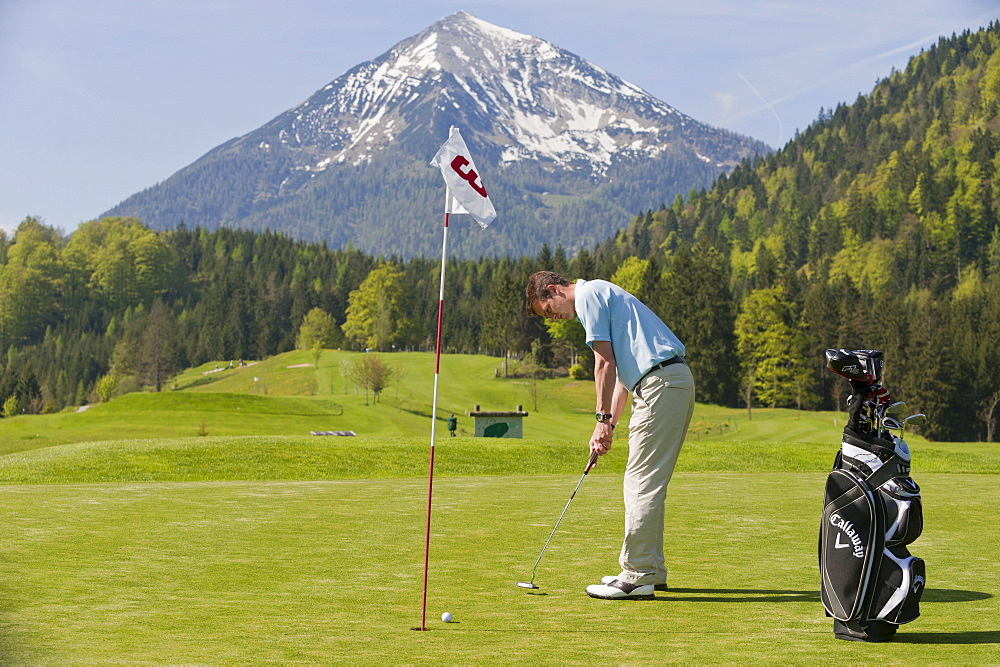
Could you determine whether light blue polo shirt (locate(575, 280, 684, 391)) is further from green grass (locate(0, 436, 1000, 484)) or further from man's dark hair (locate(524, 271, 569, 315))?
green grass (locate(0, 436, 1000, 484))

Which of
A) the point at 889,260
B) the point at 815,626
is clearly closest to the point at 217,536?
the point at 815,626

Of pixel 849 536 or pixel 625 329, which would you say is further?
pixel 625 329

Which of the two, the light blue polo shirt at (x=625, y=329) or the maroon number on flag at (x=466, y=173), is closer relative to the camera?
the light blue polo shirt at (x=625, y=329)

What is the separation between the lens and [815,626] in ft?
23.2

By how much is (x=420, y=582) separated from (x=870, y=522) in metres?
3.86

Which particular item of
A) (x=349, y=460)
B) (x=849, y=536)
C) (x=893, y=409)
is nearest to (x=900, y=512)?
(x=849, y=536)

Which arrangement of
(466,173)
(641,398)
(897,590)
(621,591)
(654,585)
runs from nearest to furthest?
(897,590)
(621,591)
(654,585)
(641,398)
(466,173)

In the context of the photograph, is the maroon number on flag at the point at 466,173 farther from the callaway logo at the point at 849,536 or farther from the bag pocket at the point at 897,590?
the bag pocket at the point at 897,590

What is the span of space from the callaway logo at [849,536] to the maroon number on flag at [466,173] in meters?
4.22

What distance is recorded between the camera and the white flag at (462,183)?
924cm

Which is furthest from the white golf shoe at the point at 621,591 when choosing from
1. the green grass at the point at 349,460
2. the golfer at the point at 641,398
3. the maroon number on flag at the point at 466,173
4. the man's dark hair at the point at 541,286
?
the green grass at the point at 349,460

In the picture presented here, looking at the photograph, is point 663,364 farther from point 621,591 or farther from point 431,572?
point 431,572

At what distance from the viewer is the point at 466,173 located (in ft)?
Answer: 30.5

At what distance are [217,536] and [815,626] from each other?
6881mm
